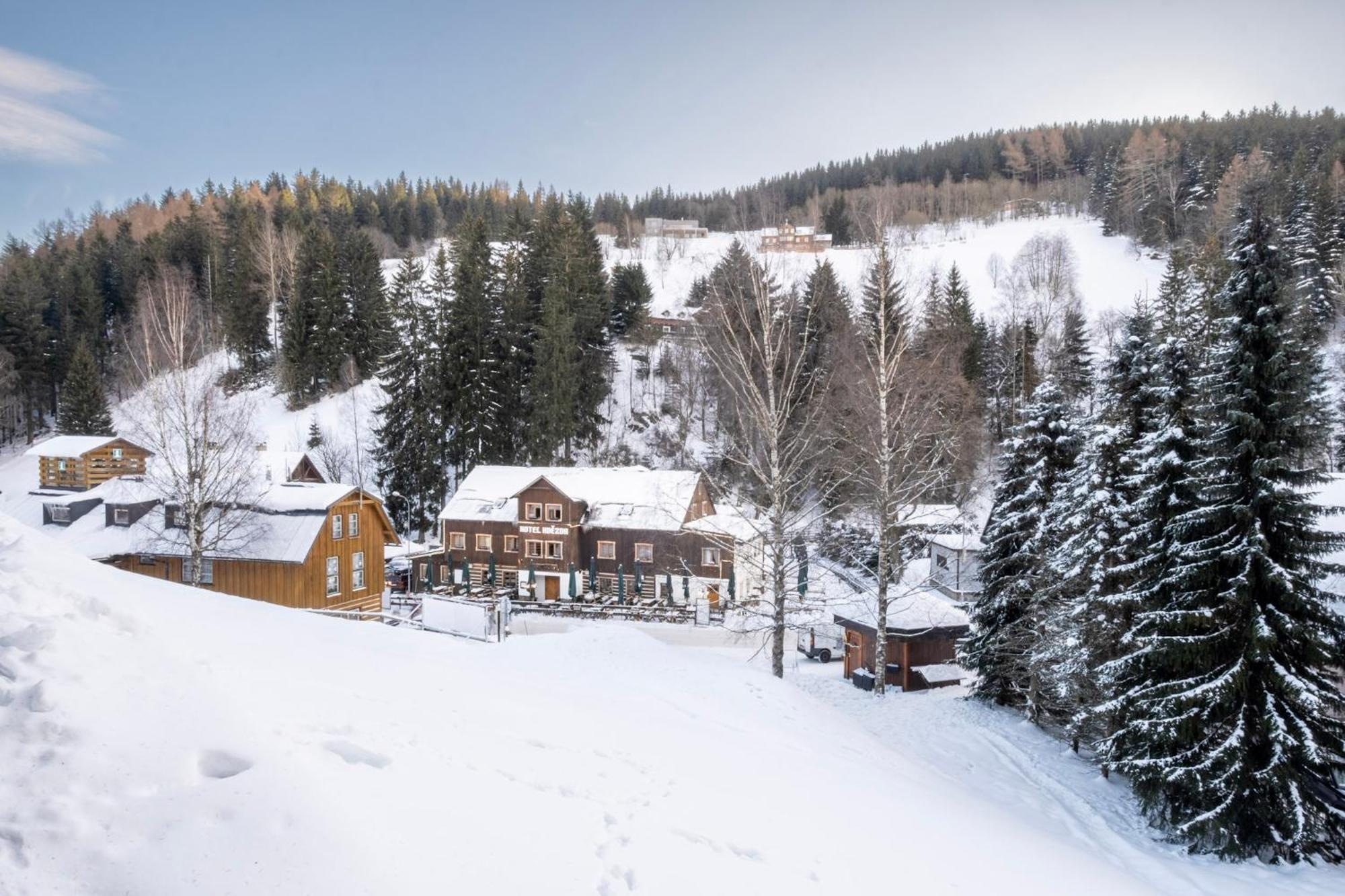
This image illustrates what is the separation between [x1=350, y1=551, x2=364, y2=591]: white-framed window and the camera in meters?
28.5

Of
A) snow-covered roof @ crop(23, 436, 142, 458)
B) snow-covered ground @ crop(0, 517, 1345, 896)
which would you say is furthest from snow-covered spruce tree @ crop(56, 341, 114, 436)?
snow-covered ground @ crop(0, 517, 1345, 896)

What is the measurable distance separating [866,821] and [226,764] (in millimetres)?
5320

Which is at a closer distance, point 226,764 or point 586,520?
point 226,764

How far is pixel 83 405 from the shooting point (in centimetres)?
4916

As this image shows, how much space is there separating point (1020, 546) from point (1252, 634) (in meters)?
7.71

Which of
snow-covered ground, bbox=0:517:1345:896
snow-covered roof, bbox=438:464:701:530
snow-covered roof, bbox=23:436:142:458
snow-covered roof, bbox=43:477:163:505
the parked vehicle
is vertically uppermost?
snow-covered ground, bbox=0:517:1345:896

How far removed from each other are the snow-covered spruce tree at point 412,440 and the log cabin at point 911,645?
26.9 metres

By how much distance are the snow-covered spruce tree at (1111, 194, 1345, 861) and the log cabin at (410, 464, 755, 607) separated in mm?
19867

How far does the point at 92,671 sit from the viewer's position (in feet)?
16.4

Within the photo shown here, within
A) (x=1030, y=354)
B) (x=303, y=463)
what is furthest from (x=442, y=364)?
(x=1030, y=354)

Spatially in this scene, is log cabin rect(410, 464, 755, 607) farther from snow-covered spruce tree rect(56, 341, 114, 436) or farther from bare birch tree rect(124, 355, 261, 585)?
snow-covered spruce tree rect(56, 341, 114, 436)

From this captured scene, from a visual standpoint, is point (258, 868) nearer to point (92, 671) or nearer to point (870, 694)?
point (92, 671)

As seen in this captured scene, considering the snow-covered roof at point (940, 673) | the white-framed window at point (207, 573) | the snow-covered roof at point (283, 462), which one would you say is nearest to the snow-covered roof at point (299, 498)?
the white-framed window at point (207, 573)

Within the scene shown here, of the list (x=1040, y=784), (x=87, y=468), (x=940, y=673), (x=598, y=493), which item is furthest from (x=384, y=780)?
(x=87, y=468)
